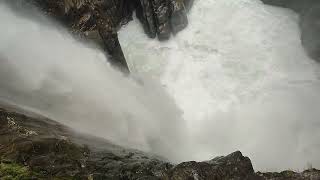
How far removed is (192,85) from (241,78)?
8.99 ft

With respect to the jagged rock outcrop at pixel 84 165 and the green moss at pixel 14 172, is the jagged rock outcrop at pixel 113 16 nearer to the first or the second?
the jagged rock outcrop at pixel 84 165

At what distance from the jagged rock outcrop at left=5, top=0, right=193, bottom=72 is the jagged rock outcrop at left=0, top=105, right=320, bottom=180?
11891mm

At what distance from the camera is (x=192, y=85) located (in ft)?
76.2

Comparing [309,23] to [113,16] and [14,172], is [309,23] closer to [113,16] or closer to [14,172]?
[113,16]

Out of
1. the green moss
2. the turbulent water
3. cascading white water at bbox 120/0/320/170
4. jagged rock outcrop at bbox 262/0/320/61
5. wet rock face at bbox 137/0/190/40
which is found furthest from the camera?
wet rock face at bbox 137/0/190/40

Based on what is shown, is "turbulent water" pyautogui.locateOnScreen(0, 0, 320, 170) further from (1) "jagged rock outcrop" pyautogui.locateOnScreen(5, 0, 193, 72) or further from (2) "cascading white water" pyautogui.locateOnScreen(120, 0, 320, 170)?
(1) "jagged rock outcrop" pyautogui.locateOnScreen(5, 0, 193, 72)

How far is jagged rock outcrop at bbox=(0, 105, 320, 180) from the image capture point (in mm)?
8594

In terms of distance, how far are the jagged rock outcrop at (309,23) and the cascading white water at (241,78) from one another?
44cm

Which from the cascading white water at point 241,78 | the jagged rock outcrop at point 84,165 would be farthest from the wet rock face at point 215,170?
the cascading white water at point 241,78

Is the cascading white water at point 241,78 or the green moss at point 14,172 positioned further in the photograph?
the cascading white water at point 241,78

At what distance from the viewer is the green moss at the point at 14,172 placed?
821cm

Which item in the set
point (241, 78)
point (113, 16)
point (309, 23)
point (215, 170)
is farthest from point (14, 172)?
point (309, 23)

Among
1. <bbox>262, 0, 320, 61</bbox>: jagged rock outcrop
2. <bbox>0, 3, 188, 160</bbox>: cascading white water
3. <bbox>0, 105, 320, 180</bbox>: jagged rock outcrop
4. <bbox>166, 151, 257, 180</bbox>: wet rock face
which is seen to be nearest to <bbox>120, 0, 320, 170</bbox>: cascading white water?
<bbox>262, 0, 320, 61</bbox>: jagged rock outcrop

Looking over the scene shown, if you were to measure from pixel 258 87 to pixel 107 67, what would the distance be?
8207 mm
